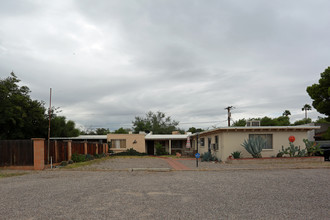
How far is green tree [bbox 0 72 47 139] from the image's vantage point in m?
28.7

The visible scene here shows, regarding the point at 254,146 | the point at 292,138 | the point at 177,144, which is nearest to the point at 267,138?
the point at 292,138

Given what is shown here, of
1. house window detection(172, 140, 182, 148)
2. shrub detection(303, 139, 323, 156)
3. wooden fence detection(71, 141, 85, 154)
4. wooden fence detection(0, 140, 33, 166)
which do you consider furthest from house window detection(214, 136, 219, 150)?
house window detection(172, 140, 182, 148)

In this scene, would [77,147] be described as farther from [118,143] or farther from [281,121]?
[281,121]

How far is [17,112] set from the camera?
29.9m

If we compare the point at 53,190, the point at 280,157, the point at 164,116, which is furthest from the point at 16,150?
the point at 164,116

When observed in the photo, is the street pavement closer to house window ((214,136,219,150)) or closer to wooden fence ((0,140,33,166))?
wooden fence ((0,140,33,166))

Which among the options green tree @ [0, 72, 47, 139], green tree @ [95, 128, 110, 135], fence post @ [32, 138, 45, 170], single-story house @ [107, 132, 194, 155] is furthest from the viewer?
green tree @ [95, 128, 110, 135]

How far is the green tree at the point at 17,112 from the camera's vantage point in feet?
94.3

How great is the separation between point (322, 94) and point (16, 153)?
30.3 m

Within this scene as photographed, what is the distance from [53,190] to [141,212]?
13.7 feet

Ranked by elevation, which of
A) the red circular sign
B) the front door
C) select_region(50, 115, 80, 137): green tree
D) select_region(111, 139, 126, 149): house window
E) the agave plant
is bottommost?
the front door

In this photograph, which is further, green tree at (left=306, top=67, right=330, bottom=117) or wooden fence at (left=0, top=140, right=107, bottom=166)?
green tree at (left=306, top=67, right=330, bottom=117)

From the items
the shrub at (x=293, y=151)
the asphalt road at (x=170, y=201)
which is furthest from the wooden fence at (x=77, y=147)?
the shrub at (x=293, y=151)

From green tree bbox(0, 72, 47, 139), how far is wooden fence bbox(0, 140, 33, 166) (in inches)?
512
